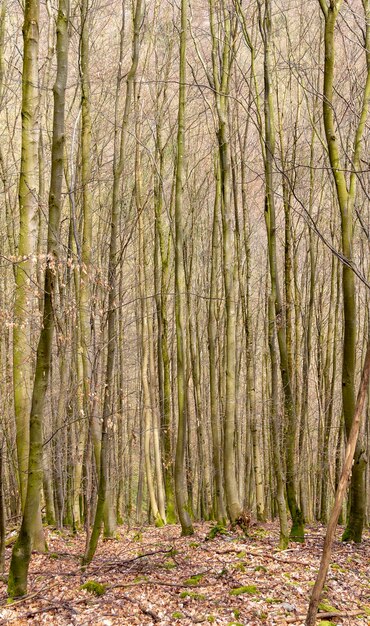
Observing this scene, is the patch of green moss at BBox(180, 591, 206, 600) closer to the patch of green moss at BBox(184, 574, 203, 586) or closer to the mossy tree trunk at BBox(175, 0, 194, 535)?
the patch of green moss at BBox(184, 574, 203, 586)

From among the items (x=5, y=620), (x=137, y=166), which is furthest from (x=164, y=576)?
(x=137, y=166)

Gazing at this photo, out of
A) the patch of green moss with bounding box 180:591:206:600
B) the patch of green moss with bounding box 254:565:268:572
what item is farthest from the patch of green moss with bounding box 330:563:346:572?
the patch of green moss with bounding box 180:591:206:600

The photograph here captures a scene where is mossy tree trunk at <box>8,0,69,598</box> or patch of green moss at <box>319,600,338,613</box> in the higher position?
mossy tree trunk at <box>8,0,69,598</box>

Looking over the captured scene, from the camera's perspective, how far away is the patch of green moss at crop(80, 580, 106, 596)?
187 inches

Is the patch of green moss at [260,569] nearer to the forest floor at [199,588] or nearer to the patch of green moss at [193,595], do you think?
the forest floor at [199,588]

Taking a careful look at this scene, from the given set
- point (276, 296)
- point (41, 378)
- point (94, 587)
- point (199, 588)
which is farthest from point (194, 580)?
point (276, 296)

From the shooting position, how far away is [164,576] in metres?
5.33

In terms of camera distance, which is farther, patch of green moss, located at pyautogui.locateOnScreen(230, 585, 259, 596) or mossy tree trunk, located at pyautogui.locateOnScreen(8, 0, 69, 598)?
patch of green moss, located at pyautogui.locateOnScreen(230, 585, 259, 596)

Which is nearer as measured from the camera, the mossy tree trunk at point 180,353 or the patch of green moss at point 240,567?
the patch of green moss at point 240,567

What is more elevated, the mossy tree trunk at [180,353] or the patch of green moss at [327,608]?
the mossy tree trunk at [180,353]

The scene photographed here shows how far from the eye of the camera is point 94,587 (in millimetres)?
4816

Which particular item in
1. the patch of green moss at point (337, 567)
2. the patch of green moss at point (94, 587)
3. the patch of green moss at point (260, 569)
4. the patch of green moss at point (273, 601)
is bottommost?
the patch of green moss at point (337, 567)

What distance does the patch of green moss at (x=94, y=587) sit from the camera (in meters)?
4.76

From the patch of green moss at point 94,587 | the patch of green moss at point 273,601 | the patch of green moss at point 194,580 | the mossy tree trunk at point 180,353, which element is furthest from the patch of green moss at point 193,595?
the mossy tree trunk at point 180,353
